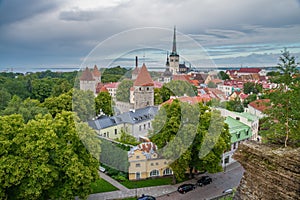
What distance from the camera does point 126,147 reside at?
16781 mm

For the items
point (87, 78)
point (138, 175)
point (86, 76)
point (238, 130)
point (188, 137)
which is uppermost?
point (86, 76)

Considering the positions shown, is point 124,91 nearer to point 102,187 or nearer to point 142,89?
point 142,89

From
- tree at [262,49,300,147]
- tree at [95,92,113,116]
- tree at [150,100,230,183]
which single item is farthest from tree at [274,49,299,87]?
tree at [95,92,113,116]

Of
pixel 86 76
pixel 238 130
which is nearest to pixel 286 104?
pixel 86 76

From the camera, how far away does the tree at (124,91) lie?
14165 mm

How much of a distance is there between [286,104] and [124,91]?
344 inches

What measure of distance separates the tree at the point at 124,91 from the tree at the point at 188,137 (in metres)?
2.04

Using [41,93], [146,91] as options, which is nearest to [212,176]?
[146,91]

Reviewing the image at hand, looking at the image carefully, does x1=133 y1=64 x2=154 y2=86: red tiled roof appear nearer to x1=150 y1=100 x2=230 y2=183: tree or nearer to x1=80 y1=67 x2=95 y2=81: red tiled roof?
x1=150 y1=100 x2=230 y2=183: tree

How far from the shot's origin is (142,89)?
15.3m

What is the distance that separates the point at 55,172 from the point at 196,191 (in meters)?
7.59

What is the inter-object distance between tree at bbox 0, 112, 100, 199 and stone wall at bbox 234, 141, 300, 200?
7.52 metres

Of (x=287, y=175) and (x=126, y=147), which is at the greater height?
(x=287, y=175)

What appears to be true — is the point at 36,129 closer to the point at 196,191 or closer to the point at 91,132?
the point at 91,132
